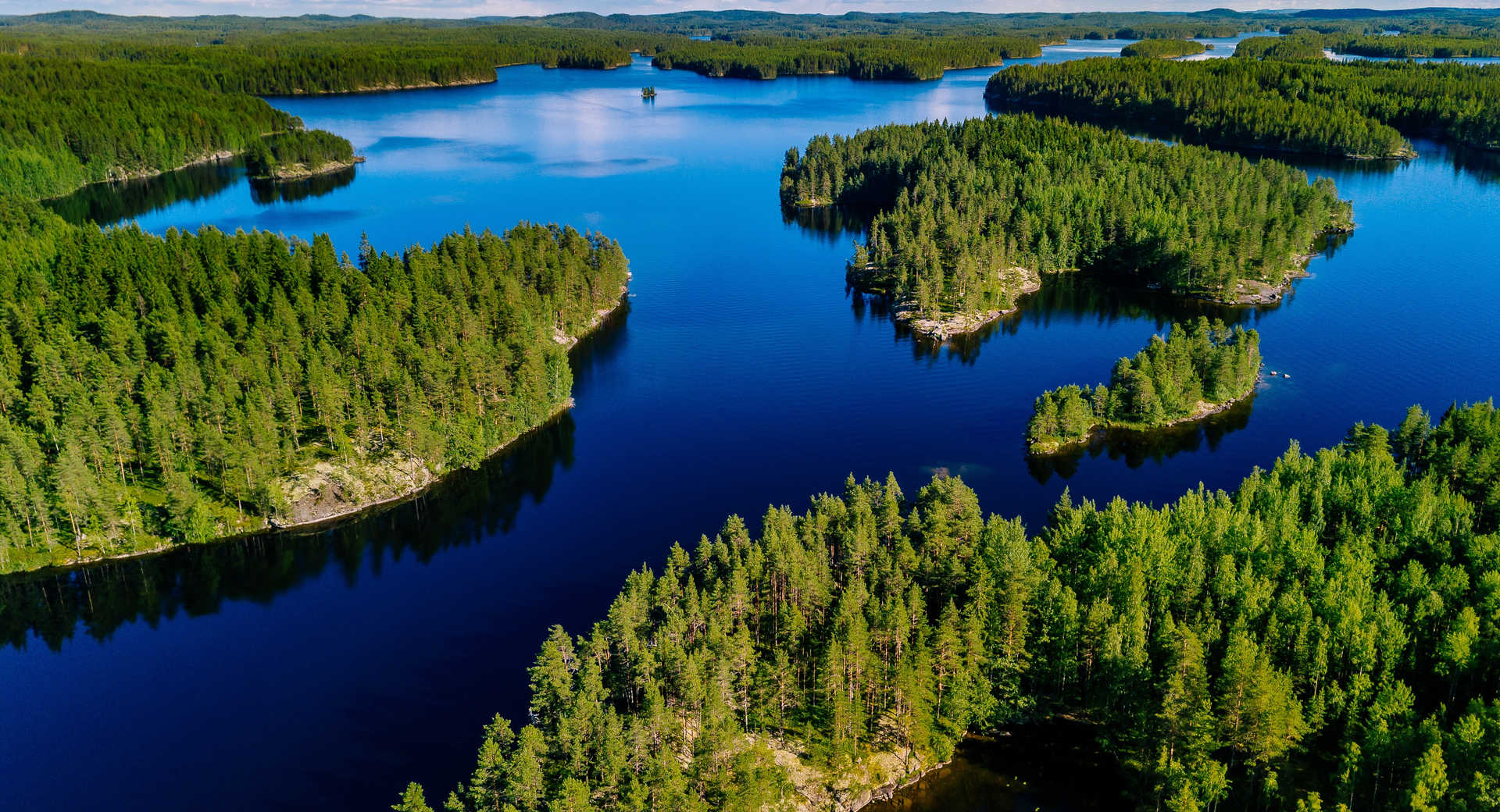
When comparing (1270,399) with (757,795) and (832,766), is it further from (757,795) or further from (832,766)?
(757,795)

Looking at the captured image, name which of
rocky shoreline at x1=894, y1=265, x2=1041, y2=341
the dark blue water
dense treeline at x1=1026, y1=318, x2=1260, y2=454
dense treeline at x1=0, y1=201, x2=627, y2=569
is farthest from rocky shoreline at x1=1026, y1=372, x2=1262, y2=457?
dense treeline at x1=0, y1=201, x2=627, y2=569

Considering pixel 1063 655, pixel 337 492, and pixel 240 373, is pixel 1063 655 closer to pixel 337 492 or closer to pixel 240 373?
pixel 337 492

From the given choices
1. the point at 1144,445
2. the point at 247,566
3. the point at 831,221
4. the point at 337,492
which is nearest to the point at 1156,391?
the point at 1144,445

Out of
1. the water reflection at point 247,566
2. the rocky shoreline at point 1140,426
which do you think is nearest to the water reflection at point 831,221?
the rocky shoreline at point 1140,426

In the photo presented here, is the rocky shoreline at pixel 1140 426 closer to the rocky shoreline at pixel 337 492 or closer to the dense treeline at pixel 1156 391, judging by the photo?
the dense treeline at pixel 1156 391

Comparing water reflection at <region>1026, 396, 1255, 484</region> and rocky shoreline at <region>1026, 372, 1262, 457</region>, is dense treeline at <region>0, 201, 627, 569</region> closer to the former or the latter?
rocky shoreline at <region>1026, 372, 1262, 457</region>

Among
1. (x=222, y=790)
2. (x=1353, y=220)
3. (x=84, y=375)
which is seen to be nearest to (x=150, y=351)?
(x=84, y=375)
